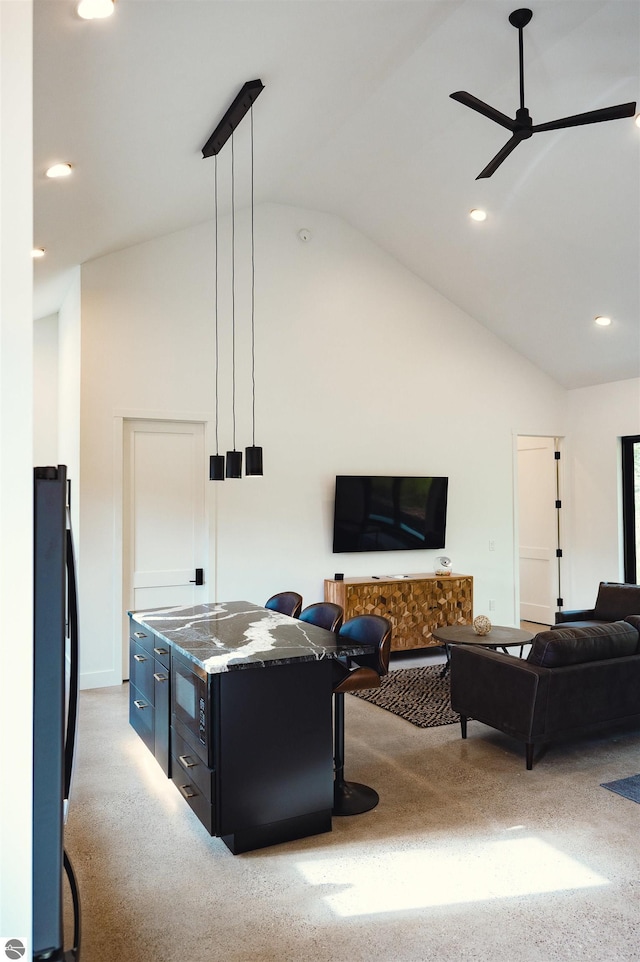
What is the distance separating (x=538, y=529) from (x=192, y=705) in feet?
20.8

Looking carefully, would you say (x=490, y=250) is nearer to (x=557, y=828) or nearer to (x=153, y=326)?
(x=153, y=326)

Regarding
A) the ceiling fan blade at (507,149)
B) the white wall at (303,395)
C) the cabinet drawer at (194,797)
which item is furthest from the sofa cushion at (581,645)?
the white wall at (303,395)

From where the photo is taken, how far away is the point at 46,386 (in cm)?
737

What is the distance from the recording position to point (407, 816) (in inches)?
133

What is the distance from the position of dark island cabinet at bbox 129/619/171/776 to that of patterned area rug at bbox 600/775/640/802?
2418 millimetres

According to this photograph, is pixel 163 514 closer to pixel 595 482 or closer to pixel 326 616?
pixel 326 616

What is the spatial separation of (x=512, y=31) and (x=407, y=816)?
4.57m

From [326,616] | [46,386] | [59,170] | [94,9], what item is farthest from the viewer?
[46,386]

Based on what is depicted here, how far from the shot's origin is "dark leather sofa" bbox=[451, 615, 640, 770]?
12.8 feet

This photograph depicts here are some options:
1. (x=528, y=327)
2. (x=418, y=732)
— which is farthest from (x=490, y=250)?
(x=418, y=732)

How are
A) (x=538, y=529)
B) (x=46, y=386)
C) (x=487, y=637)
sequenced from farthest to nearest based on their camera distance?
1. (x=538, y=529)
2. (x=46, y=386)
3. (x=487, y=637)

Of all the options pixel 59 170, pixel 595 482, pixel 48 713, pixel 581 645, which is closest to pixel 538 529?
pixel 595 482

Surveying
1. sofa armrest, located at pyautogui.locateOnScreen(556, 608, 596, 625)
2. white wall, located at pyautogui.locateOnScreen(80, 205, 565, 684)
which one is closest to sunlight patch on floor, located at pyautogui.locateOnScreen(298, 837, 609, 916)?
white wall, located at pyautogui.locateOnScreen(80, 205, 565, 684)

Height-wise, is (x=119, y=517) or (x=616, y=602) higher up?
(x=119, y=517)
